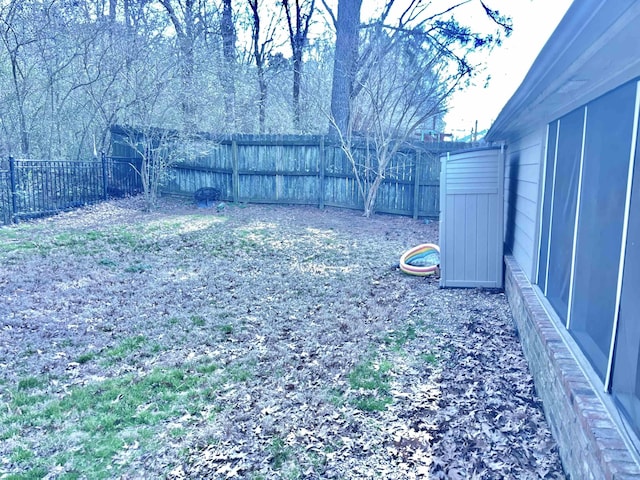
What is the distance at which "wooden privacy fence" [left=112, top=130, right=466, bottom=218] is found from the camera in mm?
10406

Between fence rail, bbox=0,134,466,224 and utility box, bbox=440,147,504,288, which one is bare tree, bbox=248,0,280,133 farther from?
utility box, bbox=440,147,504,288

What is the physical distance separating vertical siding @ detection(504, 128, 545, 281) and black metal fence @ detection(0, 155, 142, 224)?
878 cm

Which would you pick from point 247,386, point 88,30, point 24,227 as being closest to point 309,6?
point 88,30

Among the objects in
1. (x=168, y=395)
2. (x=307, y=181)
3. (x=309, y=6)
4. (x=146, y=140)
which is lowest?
(x=168, y=395)

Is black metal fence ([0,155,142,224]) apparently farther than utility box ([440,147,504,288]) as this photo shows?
Yes

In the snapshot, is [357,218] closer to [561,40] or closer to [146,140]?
[146,140]

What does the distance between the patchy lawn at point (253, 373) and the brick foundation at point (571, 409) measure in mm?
166

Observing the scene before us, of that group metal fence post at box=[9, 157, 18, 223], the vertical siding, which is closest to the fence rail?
metal fence post at box=[9, 157, 18, 223]

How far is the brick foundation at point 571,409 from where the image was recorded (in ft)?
5.43

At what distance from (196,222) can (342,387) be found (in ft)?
22.5

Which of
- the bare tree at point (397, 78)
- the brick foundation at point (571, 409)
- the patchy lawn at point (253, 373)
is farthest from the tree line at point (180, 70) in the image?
the brick foundation at point (571, 409)

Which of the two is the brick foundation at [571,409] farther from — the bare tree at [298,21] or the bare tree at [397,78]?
the bare tree at [298,21]

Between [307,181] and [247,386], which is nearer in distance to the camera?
[247,386]

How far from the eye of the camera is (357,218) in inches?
411
